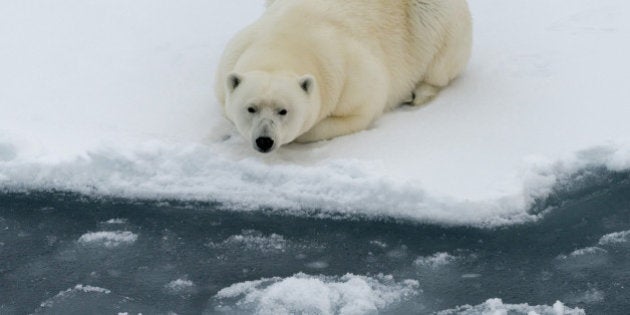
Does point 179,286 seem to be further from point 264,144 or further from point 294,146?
point 294,146

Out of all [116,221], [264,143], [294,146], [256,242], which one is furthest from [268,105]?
[116,221]

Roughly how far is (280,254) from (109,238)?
2.60 ft

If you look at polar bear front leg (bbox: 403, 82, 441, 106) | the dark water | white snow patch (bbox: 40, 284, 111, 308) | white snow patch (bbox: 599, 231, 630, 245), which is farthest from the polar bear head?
white snow patch (bbox: 599, 231, 630, 245)

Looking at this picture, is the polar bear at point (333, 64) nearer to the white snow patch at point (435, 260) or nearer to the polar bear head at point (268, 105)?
the polar bear head at point (268, 105)

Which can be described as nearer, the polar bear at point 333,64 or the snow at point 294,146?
the snow at point 294,146

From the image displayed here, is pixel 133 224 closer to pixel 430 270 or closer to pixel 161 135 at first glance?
pixel 161 135

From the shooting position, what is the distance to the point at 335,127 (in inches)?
241

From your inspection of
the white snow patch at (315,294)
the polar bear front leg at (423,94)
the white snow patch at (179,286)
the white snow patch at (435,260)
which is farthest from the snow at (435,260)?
the polar bear front leg at (423,94)

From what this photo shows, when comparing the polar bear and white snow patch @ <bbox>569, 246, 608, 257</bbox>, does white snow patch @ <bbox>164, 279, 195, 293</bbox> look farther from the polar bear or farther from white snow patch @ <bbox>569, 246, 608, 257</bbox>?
white snow patch @ <bbox>569, 246, 608, 257</bbox>

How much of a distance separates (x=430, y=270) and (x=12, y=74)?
3.14 m

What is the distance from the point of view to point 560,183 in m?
5.52

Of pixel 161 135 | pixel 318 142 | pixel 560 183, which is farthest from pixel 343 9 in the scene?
pixel 560 183

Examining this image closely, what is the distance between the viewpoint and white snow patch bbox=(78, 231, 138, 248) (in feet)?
16.7

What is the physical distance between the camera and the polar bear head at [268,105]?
5582 mm
